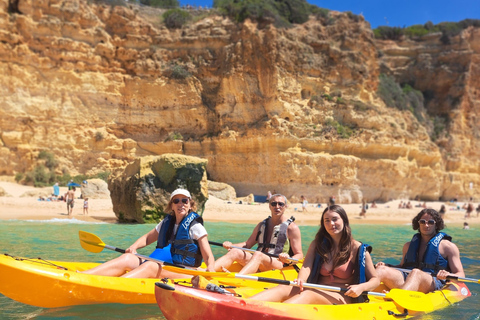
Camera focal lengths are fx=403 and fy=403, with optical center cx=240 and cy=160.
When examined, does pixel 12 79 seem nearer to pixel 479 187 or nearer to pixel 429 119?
pixel 429 119

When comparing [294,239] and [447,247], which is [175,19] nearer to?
[294,239]

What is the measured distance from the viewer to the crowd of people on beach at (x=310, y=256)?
3902 millimetres

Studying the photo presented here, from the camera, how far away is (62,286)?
441cm

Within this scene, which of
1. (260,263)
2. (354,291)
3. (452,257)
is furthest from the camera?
(260,263)

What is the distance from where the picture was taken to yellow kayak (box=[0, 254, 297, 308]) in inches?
171

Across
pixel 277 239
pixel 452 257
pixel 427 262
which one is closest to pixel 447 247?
pixel 452 257

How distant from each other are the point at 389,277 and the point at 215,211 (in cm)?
1446

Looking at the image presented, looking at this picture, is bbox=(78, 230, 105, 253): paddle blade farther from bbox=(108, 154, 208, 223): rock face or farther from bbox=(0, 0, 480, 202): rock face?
bbox=(0, 0, 480, 202): rock face

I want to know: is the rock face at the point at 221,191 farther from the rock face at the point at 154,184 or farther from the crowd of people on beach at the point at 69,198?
the rock face at the point at 154,184

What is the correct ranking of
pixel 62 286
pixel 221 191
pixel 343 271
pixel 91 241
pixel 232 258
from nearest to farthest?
pixel 343 271 → pixel 62 286 → pixel 232 258 → pixel 91 241 → pixel 221 191

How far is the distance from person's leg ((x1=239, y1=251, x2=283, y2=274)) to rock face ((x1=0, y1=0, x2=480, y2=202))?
18.0m

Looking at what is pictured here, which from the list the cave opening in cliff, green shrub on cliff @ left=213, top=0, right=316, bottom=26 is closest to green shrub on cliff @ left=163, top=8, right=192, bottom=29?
green shrub on cliff @ left=213, top=0, right=316, bottom=26

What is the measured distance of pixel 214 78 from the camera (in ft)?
89.2

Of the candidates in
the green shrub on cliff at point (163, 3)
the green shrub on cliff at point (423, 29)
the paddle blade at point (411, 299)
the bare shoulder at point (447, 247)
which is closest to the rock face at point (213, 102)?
the green shrub on cliff at point (163, 3)
